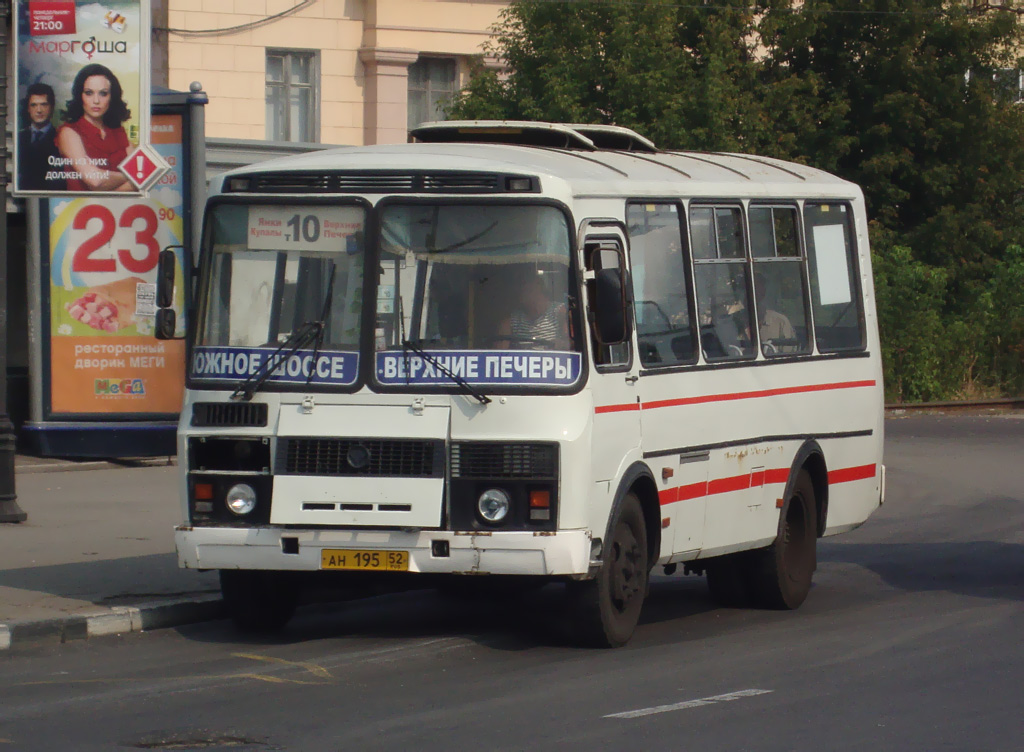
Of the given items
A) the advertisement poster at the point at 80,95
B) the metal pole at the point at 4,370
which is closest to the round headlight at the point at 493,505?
the metal pole at the point at 4,370

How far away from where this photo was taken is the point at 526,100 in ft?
100

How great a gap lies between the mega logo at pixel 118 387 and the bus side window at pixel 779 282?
9166mm

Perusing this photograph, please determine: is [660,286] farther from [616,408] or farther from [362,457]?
[362,457]

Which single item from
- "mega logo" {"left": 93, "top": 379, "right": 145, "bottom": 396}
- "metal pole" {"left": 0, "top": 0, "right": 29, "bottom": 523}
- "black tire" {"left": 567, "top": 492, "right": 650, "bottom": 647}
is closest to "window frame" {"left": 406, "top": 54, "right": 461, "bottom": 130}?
"mega logo" {"left": 93, "top": 379, "right": 145, "bottom": 396}

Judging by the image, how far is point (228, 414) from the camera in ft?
31.7

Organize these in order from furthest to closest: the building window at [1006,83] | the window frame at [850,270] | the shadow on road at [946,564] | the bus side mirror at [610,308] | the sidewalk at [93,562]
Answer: the building window at [1006,83] < the shadow on road at [946,564] < the window frame at [850,270] < the sidewalk at [93,562] < the bus side mirror at [610,308]

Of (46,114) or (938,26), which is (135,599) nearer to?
(46,114)

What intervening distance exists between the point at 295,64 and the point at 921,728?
83.5ft

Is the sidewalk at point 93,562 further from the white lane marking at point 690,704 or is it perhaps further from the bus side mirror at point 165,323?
the white lane marking at point 690,704

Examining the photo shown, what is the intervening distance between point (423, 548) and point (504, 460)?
60cm

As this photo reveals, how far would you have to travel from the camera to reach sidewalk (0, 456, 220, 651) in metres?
10.2

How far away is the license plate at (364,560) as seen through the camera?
927 centimetres

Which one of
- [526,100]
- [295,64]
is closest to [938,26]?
[526,100]

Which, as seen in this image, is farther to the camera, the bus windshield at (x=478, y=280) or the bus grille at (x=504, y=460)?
the bus windshield at (x=478, y=280)
